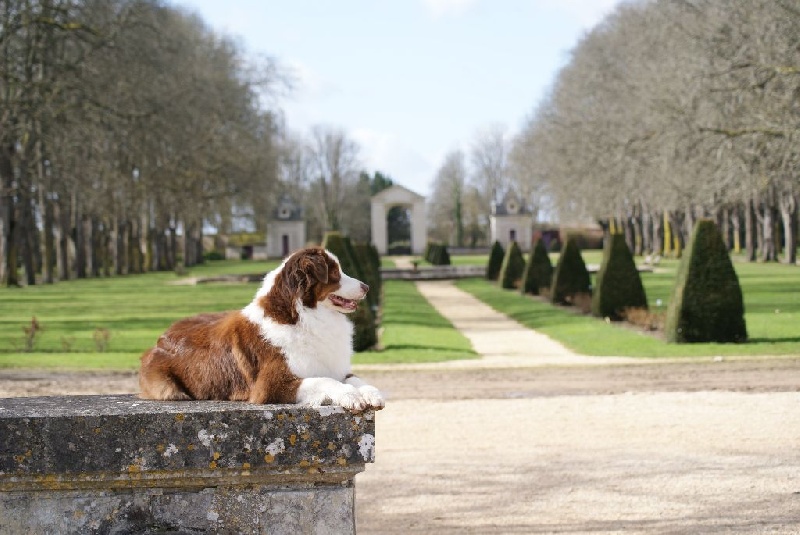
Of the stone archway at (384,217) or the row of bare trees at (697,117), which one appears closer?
the row of bare trees at (697,117)

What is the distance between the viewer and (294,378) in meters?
3.62

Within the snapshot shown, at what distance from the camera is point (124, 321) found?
84.8 feet

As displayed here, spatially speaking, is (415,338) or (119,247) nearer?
(415,338)

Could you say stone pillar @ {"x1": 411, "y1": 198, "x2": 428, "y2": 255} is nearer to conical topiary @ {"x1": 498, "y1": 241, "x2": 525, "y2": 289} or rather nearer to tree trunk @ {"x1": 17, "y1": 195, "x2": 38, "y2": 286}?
conical topiary @ {"x1": 498, "y1": 241, "x2": 525, "y2": 289}

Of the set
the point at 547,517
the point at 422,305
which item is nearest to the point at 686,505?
the point at 547,517

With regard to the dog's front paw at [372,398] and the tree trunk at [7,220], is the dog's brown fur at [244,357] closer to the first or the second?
the dog's front paw at [372,398]

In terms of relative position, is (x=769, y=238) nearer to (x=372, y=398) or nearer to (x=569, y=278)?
(x=569, y=278)

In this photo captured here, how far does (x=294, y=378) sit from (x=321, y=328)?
0.23 m

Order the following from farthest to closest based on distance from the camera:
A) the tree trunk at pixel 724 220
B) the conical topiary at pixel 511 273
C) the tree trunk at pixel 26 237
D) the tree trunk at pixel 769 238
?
1. the tree trunk at pixel 724 220
2. the tree trunk at pixel 769 238
3. the conical topiary at pixel 511 273
4. the tree trunk at pixel 26 237

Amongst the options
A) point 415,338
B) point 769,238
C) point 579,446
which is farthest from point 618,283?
point 769,238

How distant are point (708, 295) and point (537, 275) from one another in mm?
18015

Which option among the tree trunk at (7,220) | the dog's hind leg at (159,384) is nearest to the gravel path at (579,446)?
the dog's hind leg at (159,384)

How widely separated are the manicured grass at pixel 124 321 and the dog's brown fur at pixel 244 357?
1345 centimetres

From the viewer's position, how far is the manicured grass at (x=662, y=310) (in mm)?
18359
